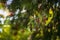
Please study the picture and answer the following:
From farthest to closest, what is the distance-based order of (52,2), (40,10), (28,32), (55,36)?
1. (52,2)
2. (40,10)
3. (55,36)
4. (28,32)

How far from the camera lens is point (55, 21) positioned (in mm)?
2143

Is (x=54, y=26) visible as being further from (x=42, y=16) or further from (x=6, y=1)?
(x=6, y=1)

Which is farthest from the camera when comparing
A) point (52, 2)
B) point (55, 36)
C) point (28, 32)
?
point (52, 2)

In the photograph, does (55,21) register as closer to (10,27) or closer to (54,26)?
(54,26)

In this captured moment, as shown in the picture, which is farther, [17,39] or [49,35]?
[49,35]

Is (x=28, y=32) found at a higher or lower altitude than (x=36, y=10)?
lower

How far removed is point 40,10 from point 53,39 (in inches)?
13.6

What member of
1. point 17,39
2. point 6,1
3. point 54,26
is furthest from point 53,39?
point 17,39

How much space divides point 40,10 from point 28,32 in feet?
3.01

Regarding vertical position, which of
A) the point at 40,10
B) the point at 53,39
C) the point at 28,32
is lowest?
the point at 53,39

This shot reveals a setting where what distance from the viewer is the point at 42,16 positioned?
6.52 ft

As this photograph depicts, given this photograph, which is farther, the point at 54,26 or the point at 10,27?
the point at 54,26

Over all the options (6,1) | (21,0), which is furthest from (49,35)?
(6,1)

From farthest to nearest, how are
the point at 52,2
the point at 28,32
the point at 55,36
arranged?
the point at 52,2 < the point at 55,36 < the point at 28,32
